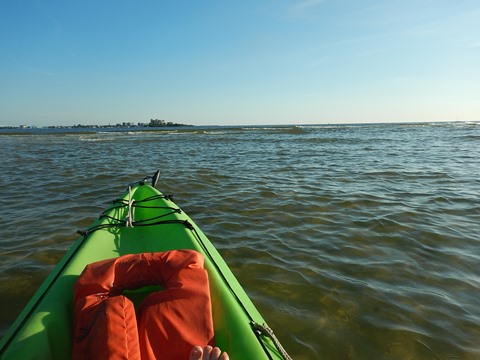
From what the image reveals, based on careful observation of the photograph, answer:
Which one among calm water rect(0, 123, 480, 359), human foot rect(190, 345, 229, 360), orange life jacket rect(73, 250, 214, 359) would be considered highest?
orange life jacket rect(73, 250, 214, 359)

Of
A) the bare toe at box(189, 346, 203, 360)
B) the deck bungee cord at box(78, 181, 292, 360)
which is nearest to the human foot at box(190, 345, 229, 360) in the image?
the bare toe at box(189, 346, 203, 360)

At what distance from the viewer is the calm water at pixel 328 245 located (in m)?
2.94

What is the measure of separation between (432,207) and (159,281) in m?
5.74

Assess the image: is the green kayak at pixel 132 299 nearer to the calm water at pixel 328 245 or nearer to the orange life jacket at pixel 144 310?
the orange life jacket at pixel 144 310

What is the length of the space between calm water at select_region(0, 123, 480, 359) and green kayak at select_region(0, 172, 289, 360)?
2.78ft

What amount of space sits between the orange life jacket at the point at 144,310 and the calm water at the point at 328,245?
1166 millimetres

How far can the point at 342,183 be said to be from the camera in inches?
328

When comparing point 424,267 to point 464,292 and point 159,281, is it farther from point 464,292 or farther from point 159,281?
point 159,281

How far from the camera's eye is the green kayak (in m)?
1.89

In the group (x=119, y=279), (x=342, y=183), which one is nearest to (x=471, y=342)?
(x=119, y=279)

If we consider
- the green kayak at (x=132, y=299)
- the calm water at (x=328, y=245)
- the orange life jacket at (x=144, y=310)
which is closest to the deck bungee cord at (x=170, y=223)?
the green kayak at (x=132, y=299)

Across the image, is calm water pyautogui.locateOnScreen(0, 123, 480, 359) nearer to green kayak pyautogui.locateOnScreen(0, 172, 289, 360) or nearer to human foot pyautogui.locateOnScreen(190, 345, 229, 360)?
green kayak pyautogui.locateOnScreen(0, 172, 289, 360)

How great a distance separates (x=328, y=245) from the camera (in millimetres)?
4605

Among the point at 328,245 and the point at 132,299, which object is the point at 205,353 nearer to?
the point at 132,299
